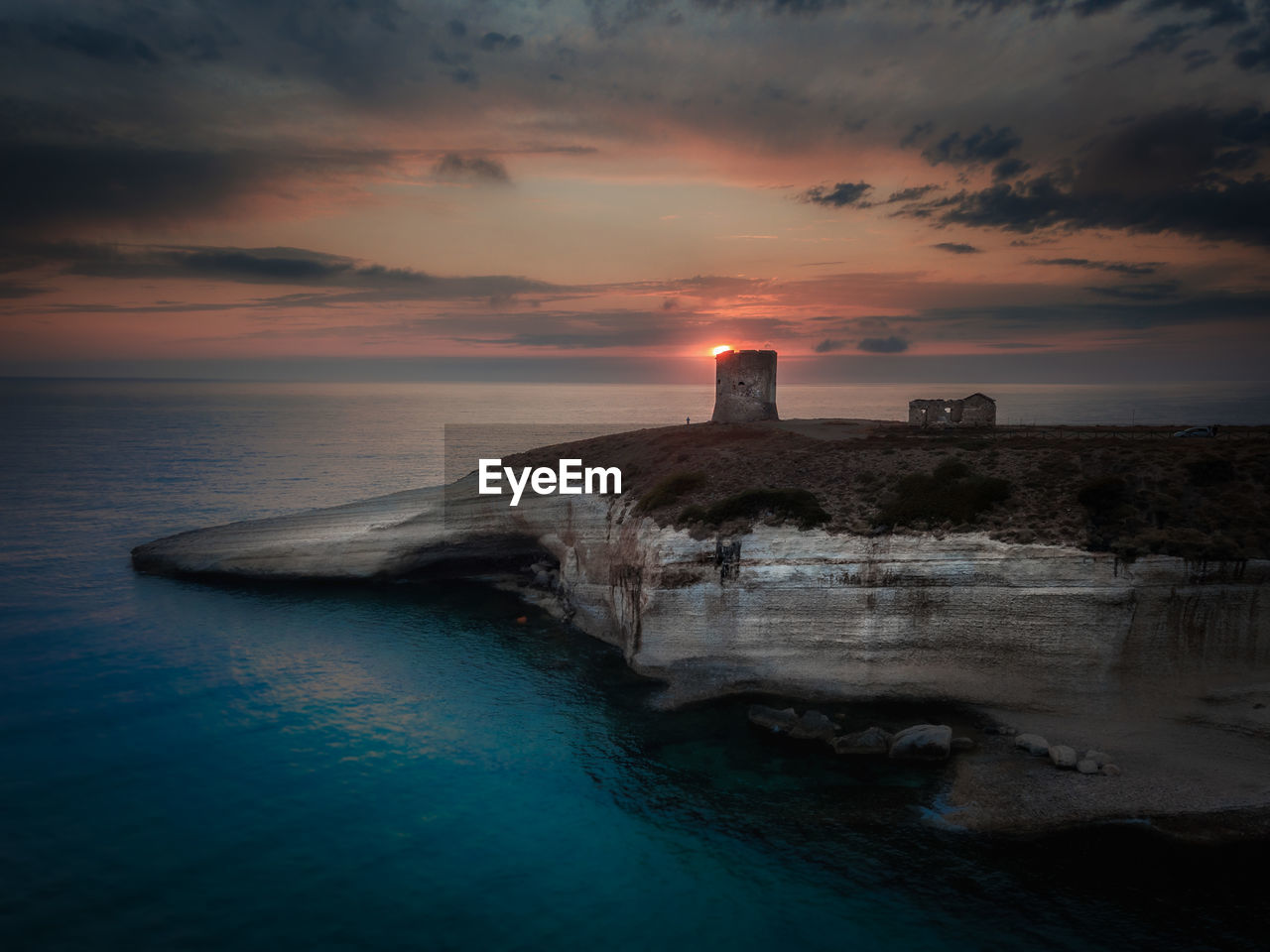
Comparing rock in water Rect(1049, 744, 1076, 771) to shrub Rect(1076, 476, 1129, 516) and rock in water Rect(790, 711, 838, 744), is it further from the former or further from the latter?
shrub Rect(1076, 476, 1129, 516)

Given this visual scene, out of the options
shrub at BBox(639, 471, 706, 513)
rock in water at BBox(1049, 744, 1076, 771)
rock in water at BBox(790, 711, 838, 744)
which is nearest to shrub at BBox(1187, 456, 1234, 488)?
rock in water at BBox(1049, 744, 1076, 771)

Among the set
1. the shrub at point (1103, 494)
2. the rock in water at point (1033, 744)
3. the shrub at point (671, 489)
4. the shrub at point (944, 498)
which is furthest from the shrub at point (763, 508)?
the rock in water at point (1033, 744)

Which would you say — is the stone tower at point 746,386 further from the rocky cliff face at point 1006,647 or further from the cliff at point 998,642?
the rocky cliff face at point 1006,647

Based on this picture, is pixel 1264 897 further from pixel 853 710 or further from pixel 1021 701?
pixel 853 710

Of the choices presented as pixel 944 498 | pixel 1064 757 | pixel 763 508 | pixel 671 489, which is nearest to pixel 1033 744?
pixel 1064 757

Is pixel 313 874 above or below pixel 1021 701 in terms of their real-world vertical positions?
below

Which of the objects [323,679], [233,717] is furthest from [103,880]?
[323,679]
